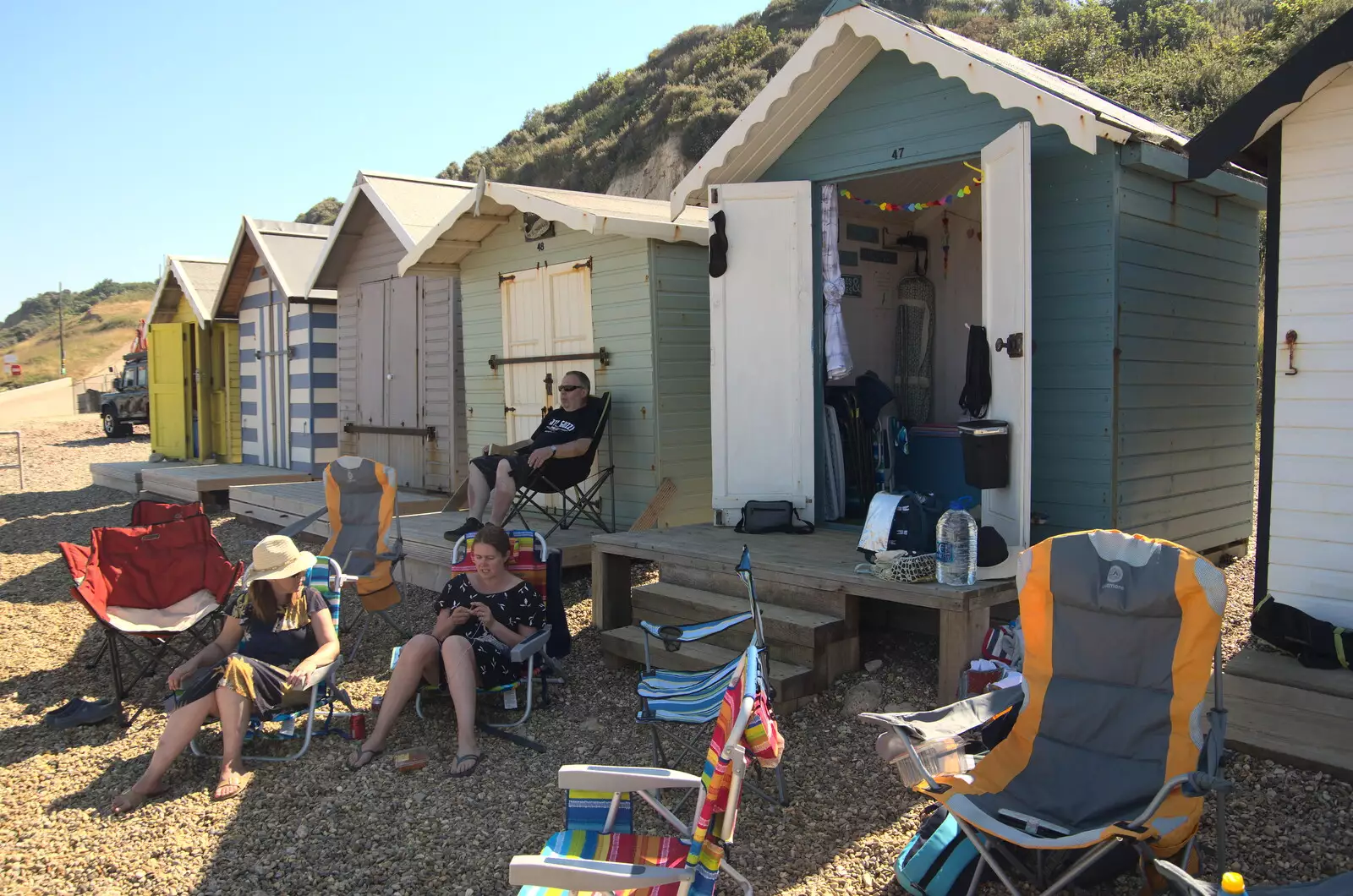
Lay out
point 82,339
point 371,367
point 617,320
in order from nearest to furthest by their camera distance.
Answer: point 617,320 < point 371,367 < point 82,339

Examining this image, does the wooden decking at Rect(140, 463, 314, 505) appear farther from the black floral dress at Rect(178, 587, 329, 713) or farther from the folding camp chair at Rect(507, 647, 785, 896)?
the folding camp chair at Rect(507, 647, 785, 896)

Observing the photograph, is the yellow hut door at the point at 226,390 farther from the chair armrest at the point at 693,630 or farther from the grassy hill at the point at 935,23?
the chair armrest at the point at 693,630

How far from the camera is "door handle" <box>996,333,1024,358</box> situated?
4.58 m

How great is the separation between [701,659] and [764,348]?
6.78ft

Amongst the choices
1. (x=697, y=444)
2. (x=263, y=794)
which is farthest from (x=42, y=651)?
(x=697, y=444)

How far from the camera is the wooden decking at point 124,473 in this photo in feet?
40.9

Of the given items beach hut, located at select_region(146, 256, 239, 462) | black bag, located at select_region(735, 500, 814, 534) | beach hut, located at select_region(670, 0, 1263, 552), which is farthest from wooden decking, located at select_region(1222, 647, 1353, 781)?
beach hut, located at select_region(146, 256, 239, 462)

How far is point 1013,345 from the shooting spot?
4617 millimetres

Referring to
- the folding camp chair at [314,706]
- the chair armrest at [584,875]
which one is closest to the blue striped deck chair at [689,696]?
the chair armrest at [584,875]

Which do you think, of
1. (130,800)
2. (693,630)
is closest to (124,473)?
(130,800)

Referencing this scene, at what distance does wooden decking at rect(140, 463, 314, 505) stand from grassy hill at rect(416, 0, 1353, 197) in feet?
34.8

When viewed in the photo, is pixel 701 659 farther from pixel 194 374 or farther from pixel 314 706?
pixel 194 374

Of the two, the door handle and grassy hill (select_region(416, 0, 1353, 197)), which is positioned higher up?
grassy hill (select_region(416, 0, 1353, 197))

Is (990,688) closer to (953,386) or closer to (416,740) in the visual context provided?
(416,740)
